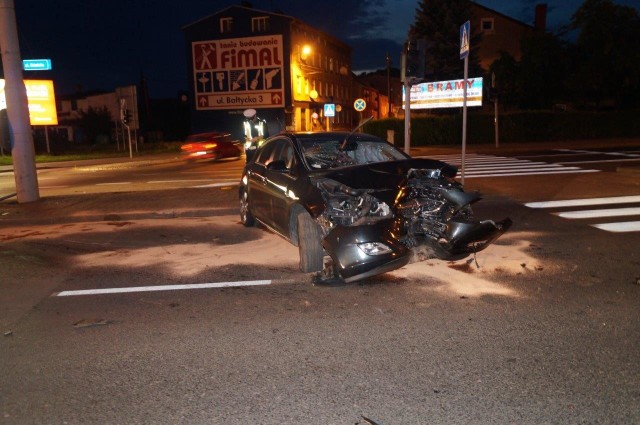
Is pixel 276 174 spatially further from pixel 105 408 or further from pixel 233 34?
pixel 233 34

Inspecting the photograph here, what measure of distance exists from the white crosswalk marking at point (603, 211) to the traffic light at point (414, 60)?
3.66 meters

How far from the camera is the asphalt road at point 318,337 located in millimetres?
3381

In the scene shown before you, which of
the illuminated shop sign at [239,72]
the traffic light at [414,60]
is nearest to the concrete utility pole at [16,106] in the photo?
the traffic light at [414,60]

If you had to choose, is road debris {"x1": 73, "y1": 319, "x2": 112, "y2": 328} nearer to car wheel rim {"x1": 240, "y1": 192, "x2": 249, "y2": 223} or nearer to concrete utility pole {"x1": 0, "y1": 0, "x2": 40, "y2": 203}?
car wheel rim {"x1": 240, "y1": 192, "x2": 249, "y2": 223}

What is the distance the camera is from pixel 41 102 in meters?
32.7

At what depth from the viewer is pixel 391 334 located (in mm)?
4465

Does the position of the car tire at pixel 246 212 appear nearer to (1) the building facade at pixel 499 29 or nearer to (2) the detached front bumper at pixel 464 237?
(2) the detached front bumper at pixel 464 237

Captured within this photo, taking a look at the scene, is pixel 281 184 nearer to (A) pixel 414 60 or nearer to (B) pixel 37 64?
(A) pixel 414 60

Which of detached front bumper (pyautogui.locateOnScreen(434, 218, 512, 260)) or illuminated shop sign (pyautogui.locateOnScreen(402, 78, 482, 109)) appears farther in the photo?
illuminated shop sign (pyautogui.locateOnScreen(402, 78, 482, 109))

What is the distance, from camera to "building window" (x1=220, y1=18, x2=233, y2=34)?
4709 centimetres

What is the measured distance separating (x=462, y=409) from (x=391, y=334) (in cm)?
122

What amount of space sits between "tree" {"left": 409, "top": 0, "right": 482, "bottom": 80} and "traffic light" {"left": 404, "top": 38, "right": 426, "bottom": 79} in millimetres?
27347

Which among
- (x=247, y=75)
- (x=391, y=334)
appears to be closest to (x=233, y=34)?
(x=247, y=75)

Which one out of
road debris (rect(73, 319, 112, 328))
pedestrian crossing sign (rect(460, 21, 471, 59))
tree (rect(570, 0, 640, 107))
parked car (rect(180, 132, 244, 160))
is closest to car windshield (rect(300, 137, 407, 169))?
road debris (rect(73, 319, 112, 328))
